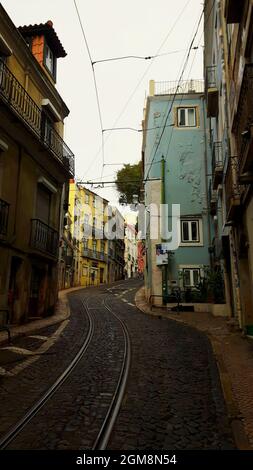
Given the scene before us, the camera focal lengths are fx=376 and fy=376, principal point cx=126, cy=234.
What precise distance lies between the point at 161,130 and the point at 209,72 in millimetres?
6045

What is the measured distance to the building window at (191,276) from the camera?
20.4 metres

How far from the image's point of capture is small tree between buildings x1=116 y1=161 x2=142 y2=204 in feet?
108

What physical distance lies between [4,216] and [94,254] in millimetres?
42174

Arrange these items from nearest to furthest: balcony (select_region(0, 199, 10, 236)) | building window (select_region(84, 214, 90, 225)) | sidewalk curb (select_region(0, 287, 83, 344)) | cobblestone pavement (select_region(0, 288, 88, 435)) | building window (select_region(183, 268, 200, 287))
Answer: cobblestone pavement (select_region(0, 288, 88, 435))
sidewalk curb (select_region(0, 287, 83, 344))
balcony (select_region(0, 199, 10, 236))
building window (select_region(183, 268, 200, 287))
building window (select_region(84, 214, 90, 225))

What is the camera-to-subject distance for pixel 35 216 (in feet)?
49.2

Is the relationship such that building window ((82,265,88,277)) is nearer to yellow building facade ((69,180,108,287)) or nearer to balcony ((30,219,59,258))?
yellow building facade ((69,180,108,287))

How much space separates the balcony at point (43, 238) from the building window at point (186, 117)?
11.0 m

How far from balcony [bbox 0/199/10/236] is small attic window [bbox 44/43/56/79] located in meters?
8.06

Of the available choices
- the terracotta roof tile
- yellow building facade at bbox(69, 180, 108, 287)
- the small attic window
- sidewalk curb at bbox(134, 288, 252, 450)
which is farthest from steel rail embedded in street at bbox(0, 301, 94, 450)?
yellow building facade at bbox(69, 180, 108, 287)

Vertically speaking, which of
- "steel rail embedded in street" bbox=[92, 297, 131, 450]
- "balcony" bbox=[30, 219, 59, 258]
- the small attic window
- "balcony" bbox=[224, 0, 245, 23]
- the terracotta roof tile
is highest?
the terracotta roof tile

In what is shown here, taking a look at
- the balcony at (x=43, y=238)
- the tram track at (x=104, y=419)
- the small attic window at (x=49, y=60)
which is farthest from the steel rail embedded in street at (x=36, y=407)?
the small attic window at (x=49, y=60)

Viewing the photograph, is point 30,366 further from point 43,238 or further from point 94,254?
point 94,254
